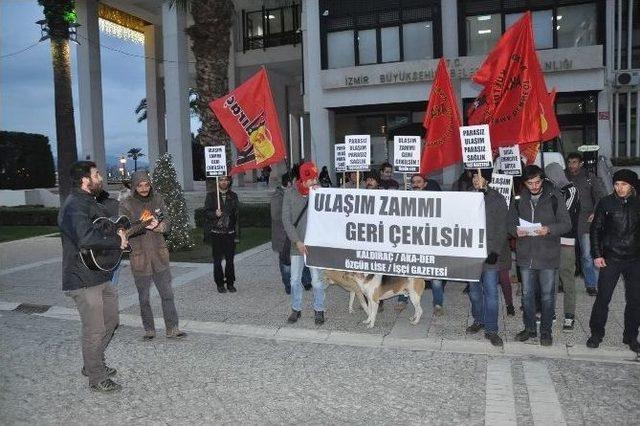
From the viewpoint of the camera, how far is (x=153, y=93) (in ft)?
115

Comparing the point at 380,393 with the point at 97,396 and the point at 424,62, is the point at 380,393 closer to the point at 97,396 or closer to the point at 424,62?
the point at 97,396

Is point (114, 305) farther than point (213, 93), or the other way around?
point (213, 93)

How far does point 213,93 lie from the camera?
17172mm

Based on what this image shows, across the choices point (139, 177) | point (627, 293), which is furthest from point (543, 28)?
point (139, 177)

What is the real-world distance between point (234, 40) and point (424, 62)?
44.8 feet

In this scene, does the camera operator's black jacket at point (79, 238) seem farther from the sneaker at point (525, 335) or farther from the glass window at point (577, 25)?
the glass window at point (577, 25)

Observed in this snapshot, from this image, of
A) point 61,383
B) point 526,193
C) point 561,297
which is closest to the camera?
point 61,383

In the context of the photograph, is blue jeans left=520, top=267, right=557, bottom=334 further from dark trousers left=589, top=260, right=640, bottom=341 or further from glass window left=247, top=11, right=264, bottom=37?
glass window left=247, top=11, right=264, bottom=37

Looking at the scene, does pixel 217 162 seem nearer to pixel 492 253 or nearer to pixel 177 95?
pixel 492 253

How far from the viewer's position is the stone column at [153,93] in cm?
3500

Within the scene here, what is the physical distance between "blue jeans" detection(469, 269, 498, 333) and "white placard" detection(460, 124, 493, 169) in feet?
5.62

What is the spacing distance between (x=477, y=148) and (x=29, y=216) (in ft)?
71.0

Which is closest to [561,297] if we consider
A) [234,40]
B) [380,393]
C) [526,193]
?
[526,193]

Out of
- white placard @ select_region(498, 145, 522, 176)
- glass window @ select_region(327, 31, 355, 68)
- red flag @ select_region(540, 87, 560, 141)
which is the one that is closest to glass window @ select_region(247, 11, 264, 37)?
glass window @ select_region(327, 31, 355, 68)
